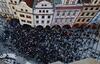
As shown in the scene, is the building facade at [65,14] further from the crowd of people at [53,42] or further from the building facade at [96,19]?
the building facade at [96,19]

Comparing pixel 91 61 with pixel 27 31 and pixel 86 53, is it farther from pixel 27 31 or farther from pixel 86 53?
pixel 27 31

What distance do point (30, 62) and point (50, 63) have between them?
12.4ft

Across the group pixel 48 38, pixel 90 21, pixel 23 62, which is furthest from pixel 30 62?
pixel 90 21

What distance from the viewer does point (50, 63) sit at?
143 feet

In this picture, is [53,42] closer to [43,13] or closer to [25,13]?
[43,13]

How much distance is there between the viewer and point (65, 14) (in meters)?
46.8

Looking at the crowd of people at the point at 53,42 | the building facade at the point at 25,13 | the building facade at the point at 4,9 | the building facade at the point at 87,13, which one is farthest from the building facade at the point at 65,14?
the building facade at the point at 4,9

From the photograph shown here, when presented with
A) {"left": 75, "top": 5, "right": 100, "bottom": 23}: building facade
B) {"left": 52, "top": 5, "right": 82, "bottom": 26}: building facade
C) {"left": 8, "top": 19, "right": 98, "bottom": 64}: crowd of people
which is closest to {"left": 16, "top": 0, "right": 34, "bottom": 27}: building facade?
{"left": 8, "top": 19, "right": 98, "bottom": 64}: crowd of people

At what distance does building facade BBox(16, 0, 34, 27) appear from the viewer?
147 ft

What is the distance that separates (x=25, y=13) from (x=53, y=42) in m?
7.02

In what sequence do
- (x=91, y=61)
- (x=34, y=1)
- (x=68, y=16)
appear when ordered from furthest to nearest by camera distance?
(x=68, y=16)
(x=34, y=1)
(x=91, y=61)

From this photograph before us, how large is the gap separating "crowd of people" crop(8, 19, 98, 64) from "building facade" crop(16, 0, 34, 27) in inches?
48.7

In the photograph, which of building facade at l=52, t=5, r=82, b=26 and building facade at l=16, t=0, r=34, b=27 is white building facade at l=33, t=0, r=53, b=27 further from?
building facade at l=52, t=5, r=82, b=26

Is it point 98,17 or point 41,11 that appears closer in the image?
point 41,11
